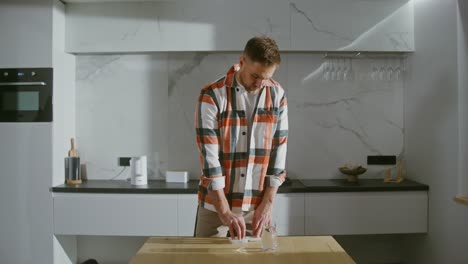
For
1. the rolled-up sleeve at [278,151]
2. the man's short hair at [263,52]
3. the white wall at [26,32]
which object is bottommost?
the rolled-up sleeve at [278,151]

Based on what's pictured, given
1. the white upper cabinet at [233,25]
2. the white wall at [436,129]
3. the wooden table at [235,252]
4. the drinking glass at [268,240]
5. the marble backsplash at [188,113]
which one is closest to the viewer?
the wooden table at [235,252]

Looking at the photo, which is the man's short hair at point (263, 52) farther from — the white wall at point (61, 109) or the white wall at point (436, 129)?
the white wall at point (61, 109)

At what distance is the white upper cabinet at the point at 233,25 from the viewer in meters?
3.46

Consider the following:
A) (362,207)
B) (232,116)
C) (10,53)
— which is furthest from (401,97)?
(10,53)

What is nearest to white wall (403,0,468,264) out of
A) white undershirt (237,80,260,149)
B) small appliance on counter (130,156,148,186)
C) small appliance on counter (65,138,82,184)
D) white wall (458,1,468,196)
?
white wall (458,1,468,196)

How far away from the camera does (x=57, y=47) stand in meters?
3.39

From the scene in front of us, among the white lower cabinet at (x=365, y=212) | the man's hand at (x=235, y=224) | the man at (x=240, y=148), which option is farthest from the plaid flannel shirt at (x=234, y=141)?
the white lower cabinet at (x=365, y=212)

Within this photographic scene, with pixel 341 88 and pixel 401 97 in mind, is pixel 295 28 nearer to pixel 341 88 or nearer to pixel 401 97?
pixel 341 88

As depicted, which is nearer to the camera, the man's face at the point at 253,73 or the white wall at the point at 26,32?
the man's face at the point at 253,73

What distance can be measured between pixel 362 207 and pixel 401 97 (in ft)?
3.22

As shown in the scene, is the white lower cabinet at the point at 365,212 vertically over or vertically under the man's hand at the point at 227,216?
under

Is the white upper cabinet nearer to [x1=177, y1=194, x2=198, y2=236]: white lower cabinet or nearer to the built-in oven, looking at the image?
the built-in oven

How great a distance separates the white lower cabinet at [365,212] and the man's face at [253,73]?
4.57ft

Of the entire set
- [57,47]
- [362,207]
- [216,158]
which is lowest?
[362,207]
